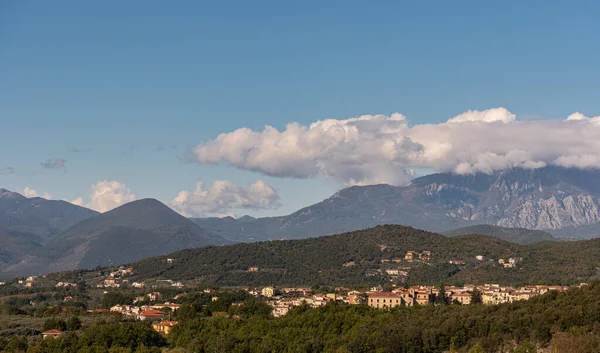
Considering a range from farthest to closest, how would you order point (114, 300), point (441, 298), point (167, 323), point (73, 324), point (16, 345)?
1. point (114, 300)
2. point (441, 298)
3. point (167, 323)
4. point (73, 324)
5. point (16, 345)

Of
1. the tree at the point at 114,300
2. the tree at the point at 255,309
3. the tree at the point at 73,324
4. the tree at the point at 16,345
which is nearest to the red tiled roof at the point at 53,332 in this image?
the tree at the point at 73,324

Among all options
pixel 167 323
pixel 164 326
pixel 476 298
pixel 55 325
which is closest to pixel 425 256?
pixel 476 298

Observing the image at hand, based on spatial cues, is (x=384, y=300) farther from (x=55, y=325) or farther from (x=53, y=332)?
(x=53, y=332)

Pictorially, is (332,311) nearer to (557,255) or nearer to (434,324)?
(434,324)

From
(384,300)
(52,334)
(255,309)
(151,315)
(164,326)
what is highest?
(384,300)

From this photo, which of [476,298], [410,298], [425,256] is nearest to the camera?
[476,298]

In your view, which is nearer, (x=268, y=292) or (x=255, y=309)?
(x=255, y=309)

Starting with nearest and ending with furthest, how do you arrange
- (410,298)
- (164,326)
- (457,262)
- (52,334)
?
(52,334), (164,326), (410,298), (457,262)

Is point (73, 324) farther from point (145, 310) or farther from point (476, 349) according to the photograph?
point (476, 349)

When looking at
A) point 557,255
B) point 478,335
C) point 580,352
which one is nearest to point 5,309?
point 478,335

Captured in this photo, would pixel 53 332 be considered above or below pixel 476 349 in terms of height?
above

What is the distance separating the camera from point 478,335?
70188 millimetres

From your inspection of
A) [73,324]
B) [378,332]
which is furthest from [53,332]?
[378,332]

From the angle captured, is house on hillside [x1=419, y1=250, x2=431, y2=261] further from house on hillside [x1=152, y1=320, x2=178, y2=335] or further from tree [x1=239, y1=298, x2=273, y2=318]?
house on hillside [x1=152, y1=320, x2=178, y2=335]
